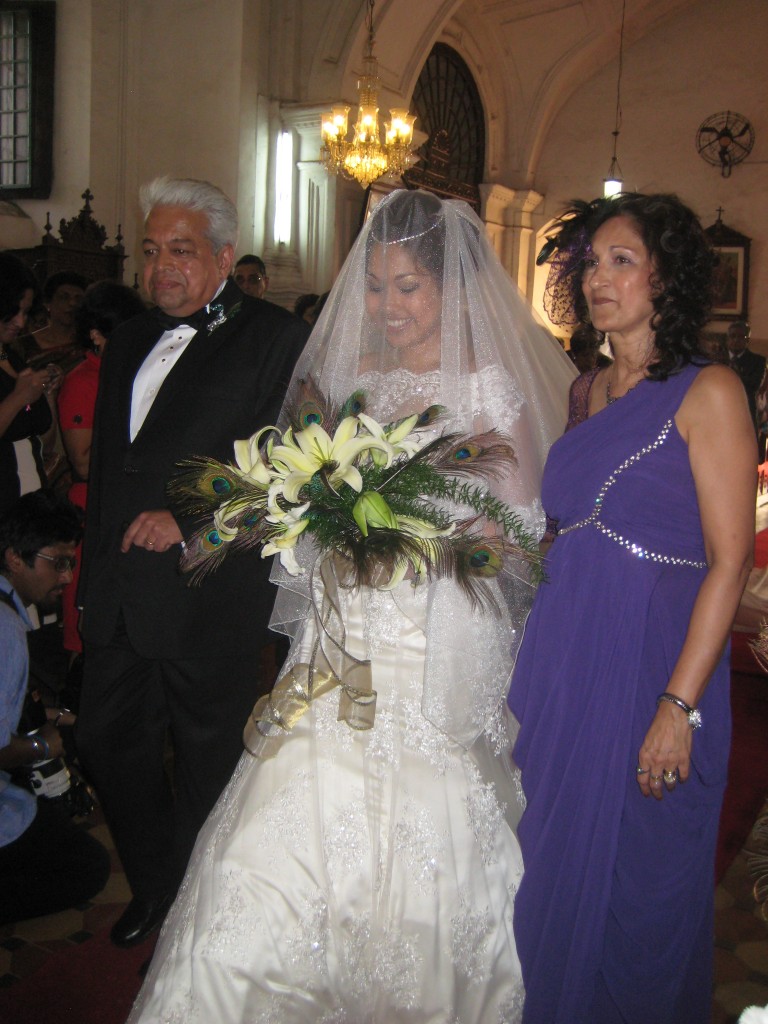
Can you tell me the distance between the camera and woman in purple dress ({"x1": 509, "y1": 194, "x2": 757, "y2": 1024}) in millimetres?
1936

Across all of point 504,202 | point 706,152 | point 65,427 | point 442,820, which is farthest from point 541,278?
point 442,820

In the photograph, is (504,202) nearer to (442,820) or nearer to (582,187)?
(582,187)

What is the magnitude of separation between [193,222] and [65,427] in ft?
5.99

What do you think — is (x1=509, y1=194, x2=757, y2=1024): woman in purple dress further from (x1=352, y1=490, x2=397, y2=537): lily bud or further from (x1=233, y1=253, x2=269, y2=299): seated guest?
(x1=233, y1=253, x2=269, y2=299): seated guest

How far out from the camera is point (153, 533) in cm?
251

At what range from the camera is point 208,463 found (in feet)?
6.49

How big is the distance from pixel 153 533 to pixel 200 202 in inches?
38.1

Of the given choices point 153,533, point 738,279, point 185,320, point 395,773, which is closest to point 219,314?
point 185,320

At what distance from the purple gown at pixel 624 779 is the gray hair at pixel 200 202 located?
4.31 ft

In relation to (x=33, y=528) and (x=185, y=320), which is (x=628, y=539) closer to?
(x=185, y=320)


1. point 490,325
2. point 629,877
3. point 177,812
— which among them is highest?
point 490,325

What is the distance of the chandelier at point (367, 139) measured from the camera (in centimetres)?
862

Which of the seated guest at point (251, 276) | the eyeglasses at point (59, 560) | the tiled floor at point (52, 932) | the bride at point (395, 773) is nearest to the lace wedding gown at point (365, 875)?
the bride at point (395, 773)

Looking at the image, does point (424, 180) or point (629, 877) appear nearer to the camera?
point (629, 877)
